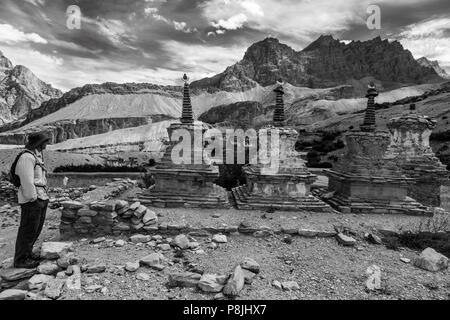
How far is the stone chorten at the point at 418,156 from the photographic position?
47.0ft

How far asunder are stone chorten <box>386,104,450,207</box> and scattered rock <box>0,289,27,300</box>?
15.0m

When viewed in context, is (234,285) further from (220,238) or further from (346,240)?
(346,240)

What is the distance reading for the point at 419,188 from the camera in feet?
48.0

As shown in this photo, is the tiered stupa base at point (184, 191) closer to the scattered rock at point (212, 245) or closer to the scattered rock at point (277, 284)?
the scattered rock at point (212, 245)

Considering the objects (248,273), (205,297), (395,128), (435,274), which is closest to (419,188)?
(395,128)

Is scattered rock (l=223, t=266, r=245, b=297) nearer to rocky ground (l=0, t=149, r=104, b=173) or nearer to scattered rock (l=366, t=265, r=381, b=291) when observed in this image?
scattered rock (l=366, t=265, r=381, b=291)

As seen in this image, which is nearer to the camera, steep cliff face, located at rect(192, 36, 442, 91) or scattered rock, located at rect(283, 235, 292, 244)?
scattered rock, located at rect(283, 235, 292, 244)

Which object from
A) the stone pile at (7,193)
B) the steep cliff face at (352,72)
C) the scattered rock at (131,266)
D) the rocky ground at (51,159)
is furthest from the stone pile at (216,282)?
the steep cliff face at (352,72)

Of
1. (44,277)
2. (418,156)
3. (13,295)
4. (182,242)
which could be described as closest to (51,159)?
(182,242)

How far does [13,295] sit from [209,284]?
11.0 feet

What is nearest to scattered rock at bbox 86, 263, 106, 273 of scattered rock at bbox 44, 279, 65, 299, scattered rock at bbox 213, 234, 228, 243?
scattered rock at bbox 44, 279, 65, 299

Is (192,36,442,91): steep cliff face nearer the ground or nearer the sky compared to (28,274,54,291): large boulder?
nearer the sky

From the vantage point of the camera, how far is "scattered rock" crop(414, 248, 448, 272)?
22.5ft

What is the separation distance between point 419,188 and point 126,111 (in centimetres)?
14293
